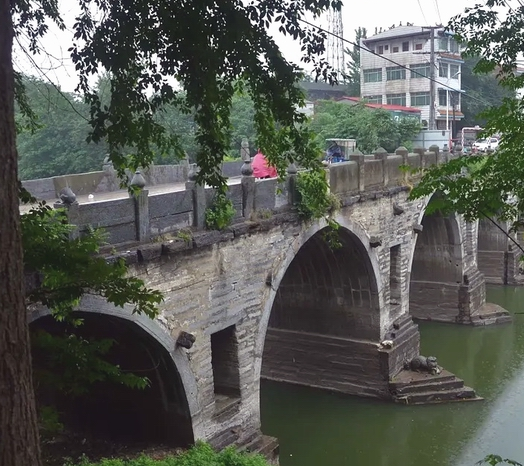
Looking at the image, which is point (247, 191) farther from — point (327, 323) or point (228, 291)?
point (327, 323)

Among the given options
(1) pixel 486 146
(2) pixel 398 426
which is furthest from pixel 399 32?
(2) pixel 398 426

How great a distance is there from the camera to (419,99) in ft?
134

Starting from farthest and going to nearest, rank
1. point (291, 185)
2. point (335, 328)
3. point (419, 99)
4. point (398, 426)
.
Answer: point (419, 99) → point (335, 328) → point (398, 426) → point (291, 185)

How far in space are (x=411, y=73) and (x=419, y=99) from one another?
1.61 meters

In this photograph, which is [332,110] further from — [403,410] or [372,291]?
[403,410]

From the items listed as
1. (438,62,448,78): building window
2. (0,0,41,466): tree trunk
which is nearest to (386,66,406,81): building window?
(438,62,448,78): building window

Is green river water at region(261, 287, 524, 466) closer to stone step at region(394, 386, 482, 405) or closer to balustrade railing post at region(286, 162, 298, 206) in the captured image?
stone step at region(394, 386, 482, 405)

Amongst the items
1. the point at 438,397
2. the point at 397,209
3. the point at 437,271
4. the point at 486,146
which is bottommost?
the point at 438,397

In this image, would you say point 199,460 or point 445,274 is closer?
point 199,460

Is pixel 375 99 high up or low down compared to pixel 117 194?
up

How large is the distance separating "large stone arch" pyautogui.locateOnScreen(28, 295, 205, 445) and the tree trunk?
4.85 m

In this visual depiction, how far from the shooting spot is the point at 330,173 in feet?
47.4

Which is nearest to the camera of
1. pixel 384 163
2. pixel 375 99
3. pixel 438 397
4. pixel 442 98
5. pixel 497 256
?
pixel 438 397

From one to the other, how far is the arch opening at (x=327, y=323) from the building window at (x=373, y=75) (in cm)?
2767
